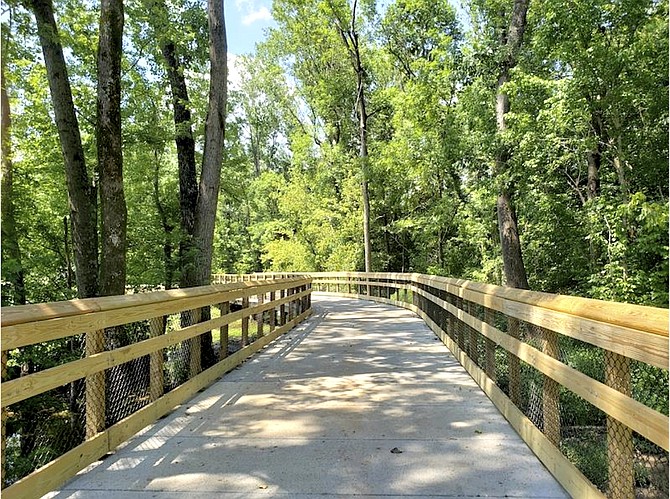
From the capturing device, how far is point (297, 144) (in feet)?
95.6

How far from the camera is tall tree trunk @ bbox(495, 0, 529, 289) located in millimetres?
11461

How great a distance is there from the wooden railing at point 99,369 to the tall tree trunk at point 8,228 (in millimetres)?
1232

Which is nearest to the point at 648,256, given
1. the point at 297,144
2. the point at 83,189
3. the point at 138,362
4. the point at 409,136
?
the point at 138,362

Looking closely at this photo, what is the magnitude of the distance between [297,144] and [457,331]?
23.8 m

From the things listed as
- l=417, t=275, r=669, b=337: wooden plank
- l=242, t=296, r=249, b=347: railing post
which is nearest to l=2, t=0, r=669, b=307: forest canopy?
l=242, t=296, r=249, b=347: railing post

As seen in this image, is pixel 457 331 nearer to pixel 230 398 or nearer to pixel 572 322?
pixel 230 398

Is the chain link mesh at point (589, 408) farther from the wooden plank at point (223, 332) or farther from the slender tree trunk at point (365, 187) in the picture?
the slender tree trunk at point (365, 187)

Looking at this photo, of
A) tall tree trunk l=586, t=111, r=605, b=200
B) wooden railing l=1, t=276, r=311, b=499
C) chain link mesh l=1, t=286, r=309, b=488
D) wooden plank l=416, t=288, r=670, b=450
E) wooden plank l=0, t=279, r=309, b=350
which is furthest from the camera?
tall tree trunk l=586, t=111, r=605, b=200

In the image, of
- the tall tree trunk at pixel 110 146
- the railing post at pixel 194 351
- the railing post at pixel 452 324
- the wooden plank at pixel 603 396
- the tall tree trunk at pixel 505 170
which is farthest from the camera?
the tall tree trunk at pixel 505 170

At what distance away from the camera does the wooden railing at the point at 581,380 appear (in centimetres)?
215

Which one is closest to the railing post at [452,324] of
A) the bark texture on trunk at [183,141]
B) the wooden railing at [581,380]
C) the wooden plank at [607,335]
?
the wooden railing at [581,380]

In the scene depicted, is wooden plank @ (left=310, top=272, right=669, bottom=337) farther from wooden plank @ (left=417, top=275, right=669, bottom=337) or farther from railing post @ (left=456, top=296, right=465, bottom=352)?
railing post @ (left=456, top=296, right=465, bottom=352)

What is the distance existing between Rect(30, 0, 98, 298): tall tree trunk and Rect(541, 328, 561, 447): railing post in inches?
242

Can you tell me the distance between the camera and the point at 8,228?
927 cm
